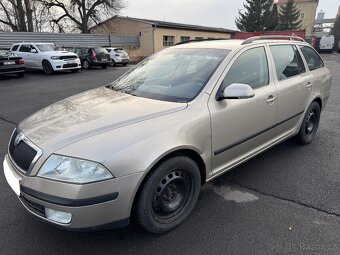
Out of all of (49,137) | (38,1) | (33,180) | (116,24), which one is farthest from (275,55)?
(116,24)

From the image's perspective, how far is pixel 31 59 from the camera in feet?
57.7

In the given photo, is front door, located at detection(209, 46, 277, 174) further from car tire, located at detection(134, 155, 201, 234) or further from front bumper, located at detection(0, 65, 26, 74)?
front bumper, located at detection(0, 65, 26, 74)

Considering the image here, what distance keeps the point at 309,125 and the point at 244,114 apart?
7.08 ft

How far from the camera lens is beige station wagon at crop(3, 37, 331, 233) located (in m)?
2.14

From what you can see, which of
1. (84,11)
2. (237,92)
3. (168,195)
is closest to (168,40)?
(84,11)

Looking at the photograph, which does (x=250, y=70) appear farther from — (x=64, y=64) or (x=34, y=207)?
(x=64, y=64)

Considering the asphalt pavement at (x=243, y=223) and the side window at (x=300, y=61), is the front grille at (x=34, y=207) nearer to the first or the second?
the asphalt pavement at (x=243, y=223)

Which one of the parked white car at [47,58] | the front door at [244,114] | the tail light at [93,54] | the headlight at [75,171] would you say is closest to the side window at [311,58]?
the front door at [244,114]

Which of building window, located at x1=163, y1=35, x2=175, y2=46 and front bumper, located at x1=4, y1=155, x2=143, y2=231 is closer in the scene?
front bumper, located at x1=4, y1=155, x2=143, y2=231

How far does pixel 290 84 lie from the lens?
3.84 metres

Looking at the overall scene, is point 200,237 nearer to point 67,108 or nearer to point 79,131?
point 79,131

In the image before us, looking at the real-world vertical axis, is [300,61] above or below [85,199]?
above

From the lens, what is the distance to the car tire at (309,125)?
175 inches

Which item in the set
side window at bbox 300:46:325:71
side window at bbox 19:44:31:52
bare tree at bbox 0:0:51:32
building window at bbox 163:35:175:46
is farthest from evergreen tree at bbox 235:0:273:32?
side window at bbox 300:46:325:71
